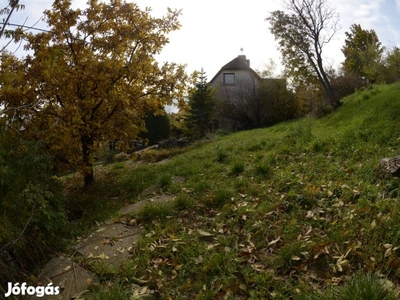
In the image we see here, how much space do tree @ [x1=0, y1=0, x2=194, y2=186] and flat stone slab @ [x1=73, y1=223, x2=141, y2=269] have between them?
7.80ft

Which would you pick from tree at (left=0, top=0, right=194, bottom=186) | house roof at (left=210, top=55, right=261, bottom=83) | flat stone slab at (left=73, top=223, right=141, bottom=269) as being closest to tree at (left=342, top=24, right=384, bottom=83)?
house roof at (left=210, top=55, right=261, bottom=83)

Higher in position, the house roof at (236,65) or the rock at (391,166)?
the house roof at (236,65)

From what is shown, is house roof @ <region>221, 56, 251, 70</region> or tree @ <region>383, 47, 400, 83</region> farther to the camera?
house roof @ <region>221, 56, 251, 70</region>

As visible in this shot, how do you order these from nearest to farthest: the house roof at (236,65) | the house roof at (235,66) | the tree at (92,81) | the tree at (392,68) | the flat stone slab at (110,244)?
1. the flat stone slab at (110,244)
2. the tree at (92,81)
3. the tree at (392,68)
4. the house roof at (235,66)
5. the house roof at (236,65)

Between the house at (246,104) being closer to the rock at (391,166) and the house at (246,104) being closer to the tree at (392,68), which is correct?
the tree at (392,68)

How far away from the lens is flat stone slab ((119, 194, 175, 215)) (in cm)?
528

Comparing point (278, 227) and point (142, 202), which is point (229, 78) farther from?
point (278, 227)

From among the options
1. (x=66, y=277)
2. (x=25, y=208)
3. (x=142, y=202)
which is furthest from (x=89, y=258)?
(x=142, y=202)

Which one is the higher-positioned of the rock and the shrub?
the shrub

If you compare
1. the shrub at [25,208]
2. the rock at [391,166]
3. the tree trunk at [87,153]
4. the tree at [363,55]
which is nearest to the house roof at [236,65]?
the tree at [363,55]

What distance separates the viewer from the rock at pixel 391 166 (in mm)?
4484

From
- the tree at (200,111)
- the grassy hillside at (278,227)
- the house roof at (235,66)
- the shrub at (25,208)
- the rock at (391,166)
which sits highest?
the house roof at (235,66)

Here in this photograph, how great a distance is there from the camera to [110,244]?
4160 mm

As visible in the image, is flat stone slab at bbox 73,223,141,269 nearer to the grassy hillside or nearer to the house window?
the grassy hillside
